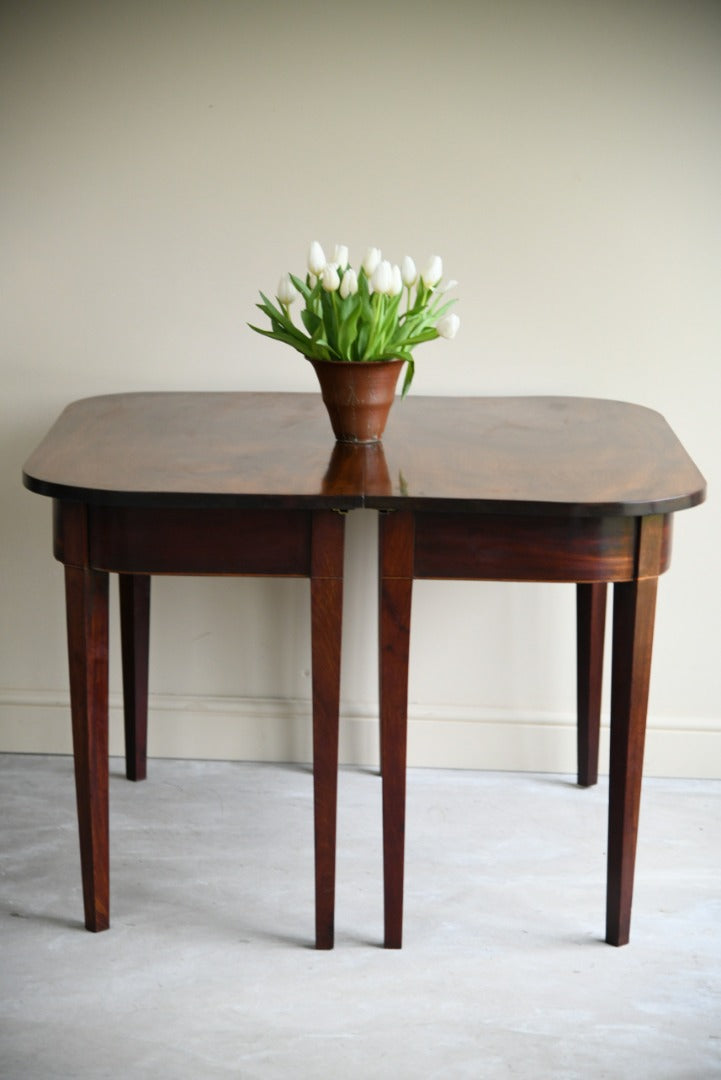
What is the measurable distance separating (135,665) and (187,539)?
78cm

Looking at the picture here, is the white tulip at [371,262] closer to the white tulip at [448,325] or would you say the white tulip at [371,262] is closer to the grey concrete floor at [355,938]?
the white tulip at [448,325]

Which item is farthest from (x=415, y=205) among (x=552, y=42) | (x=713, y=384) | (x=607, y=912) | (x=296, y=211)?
(x=607, y=912)

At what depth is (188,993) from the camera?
6.86 feet

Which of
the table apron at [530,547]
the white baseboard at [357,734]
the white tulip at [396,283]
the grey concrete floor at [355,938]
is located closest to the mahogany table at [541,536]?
the table apron at [530,547]

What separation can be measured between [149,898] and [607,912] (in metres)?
0.82

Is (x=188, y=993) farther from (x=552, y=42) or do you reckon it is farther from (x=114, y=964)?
(x=552, y=42)

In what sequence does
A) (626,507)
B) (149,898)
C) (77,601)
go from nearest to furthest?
1. (626,507)
2. (77,601)
3. (149,898)

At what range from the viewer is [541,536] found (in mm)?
2043

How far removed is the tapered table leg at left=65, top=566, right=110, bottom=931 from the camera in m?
2.13

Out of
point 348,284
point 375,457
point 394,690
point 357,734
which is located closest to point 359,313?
point 348,284

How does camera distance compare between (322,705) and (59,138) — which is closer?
(322,705)

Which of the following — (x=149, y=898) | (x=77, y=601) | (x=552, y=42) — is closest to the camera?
(x=77, y=601)

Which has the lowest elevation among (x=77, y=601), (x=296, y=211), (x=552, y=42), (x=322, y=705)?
(x=322, y=705)

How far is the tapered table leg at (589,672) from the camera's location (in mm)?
2725
